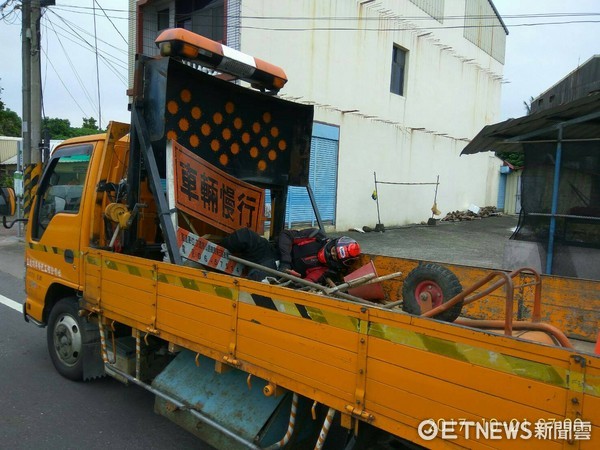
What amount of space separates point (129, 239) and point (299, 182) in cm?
194

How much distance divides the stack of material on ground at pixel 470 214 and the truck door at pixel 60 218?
61.9 ft

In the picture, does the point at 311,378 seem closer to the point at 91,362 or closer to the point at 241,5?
the point at 91,362

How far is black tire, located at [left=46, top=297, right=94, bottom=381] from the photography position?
13.3 ft

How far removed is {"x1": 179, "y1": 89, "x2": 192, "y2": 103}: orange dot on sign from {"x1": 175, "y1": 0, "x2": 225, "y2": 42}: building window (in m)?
8.88

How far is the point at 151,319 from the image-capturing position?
3.23 metres

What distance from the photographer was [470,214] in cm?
2295

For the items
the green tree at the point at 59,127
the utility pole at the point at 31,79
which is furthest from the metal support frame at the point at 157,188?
the green tree at the point at 59,127

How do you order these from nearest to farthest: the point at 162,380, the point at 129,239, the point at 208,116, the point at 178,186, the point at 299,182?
the point at 162,380 < the point at 178,186 < the point at 129,239 < the point at 208,116 < the point at 299,182

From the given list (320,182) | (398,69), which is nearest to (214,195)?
(320,182)

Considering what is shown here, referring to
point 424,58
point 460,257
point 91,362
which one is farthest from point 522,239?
point 424,58

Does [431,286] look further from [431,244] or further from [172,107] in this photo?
[431,244]

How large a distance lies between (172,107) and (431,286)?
2.58 m

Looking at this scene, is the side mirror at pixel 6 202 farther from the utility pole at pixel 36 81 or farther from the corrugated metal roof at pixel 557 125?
the utility pole at pixel 36 81

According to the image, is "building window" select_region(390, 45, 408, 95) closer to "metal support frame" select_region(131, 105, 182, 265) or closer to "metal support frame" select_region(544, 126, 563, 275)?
"metal support frame" select_region(544, 126, 563, 275)
